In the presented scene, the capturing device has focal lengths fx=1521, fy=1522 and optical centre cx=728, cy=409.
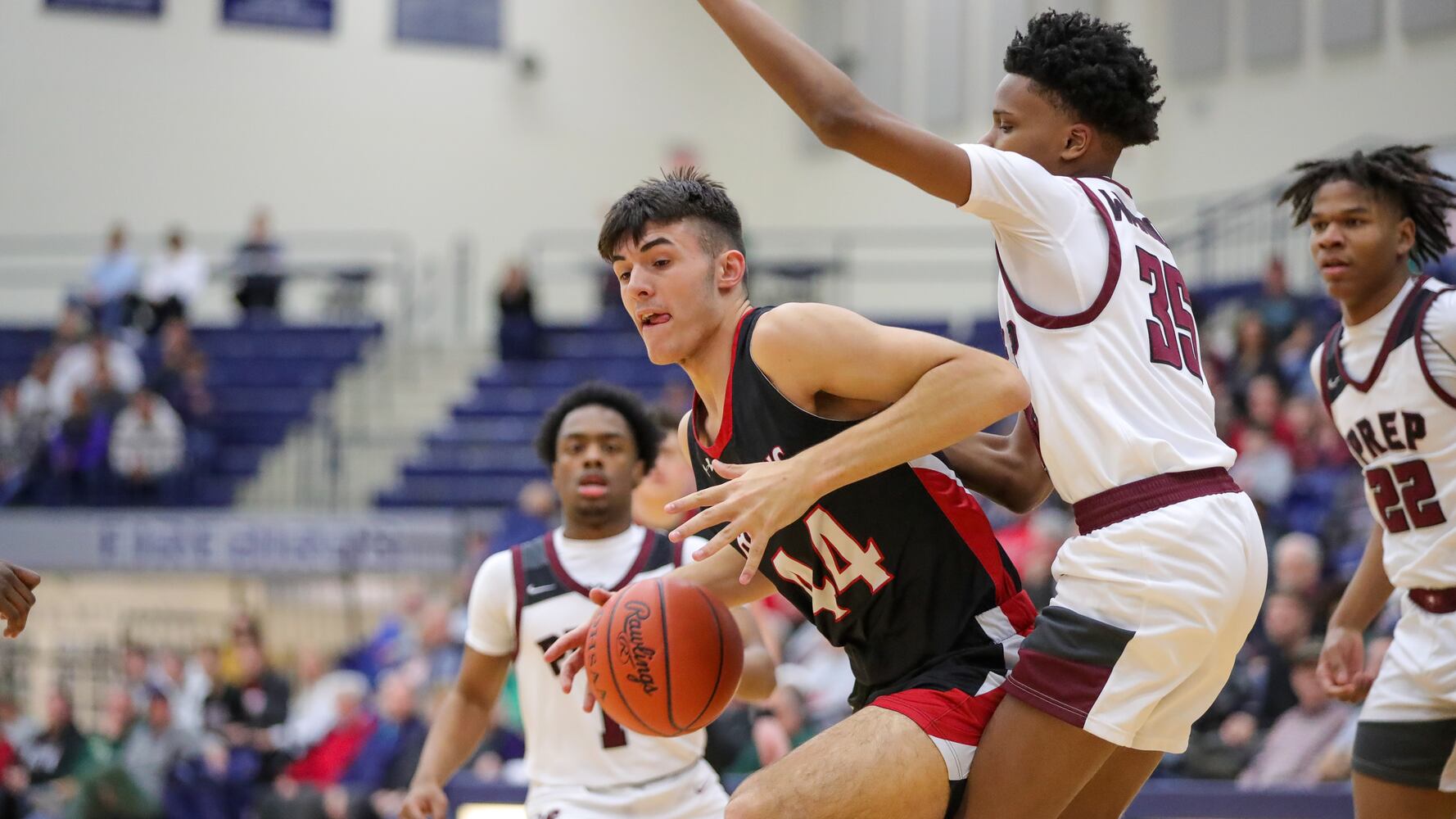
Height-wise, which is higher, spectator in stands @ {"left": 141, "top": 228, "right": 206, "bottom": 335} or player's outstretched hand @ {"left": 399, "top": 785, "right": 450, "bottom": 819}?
spectator in stands @ {"left": 141, "top": 228, "right": 206, "bottom": 335}

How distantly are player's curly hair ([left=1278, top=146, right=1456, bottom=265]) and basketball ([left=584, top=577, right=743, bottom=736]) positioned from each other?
2.33 meters

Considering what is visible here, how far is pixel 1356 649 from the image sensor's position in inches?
183

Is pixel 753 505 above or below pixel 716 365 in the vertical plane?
below

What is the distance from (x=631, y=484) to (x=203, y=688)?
8273 mm

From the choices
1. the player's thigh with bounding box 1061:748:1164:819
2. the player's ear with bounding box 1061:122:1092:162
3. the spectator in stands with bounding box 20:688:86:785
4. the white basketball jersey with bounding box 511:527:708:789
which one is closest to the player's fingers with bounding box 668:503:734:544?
the player's thigh with bounding box 1061:748:1164:819

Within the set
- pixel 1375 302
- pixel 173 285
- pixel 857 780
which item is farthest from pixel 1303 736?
pixel 173 285

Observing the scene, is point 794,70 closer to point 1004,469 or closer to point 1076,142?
point 1076,142

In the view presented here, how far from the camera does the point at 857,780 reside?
307 centimetres

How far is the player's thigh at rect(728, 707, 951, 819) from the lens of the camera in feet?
10.0

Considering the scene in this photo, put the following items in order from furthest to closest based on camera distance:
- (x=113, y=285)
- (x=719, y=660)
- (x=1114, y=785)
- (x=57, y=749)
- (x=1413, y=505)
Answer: (x=113, y=285) < (x=57, y=749) < (x=1413, y=505) < (x=719, y=660) < (x=1114, y=785)

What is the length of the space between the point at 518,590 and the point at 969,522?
200 centimetres

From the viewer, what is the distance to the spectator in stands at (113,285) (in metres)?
17.8

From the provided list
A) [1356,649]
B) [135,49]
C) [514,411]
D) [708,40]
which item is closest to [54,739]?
[514,411]

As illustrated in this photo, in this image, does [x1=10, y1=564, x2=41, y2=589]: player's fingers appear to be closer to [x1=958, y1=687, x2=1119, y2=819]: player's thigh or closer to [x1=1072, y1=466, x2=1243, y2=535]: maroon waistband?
[x1=958, y1=687, x2=1119, y2=819]: player's thigh
